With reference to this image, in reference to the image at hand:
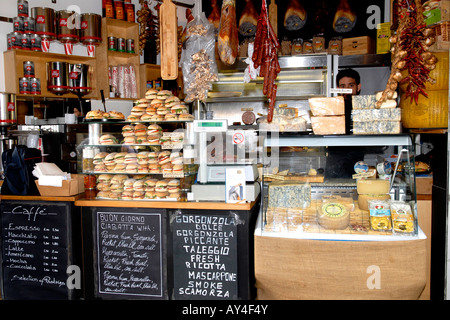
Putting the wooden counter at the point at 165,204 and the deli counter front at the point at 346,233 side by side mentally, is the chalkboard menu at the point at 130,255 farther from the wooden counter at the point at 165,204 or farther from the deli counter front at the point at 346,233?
the deli counter front at the point at 346,233

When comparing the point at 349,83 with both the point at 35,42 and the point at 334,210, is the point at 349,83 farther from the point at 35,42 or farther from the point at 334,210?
the point at 35,42

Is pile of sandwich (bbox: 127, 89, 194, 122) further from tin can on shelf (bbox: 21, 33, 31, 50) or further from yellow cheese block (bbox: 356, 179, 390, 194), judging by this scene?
tin can on shelf (bbox: 21, 33, 31, 50)

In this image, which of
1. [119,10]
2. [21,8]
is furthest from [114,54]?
[21,8]

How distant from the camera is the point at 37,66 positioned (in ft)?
17.3

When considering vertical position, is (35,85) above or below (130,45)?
below

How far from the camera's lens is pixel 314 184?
3.05 m

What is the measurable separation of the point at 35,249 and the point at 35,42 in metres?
3.08

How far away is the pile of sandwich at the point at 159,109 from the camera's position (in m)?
3.23

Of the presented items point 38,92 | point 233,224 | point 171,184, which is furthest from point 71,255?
point 38,92

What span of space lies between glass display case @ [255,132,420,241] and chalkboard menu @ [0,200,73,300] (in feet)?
5.93

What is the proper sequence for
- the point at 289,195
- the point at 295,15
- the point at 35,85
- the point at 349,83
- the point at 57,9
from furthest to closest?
the point at 295,15, the point at 57,9, the point at 349,83, the point at 35,85, the point at 289,195

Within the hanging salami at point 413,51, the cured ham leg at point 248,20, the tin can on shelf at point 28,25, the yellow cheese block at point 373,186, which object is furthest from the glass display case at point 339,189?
the tin can on shelf at point 28,25

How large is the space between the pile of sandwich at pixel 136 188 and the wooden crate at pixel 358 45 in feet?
12.8
